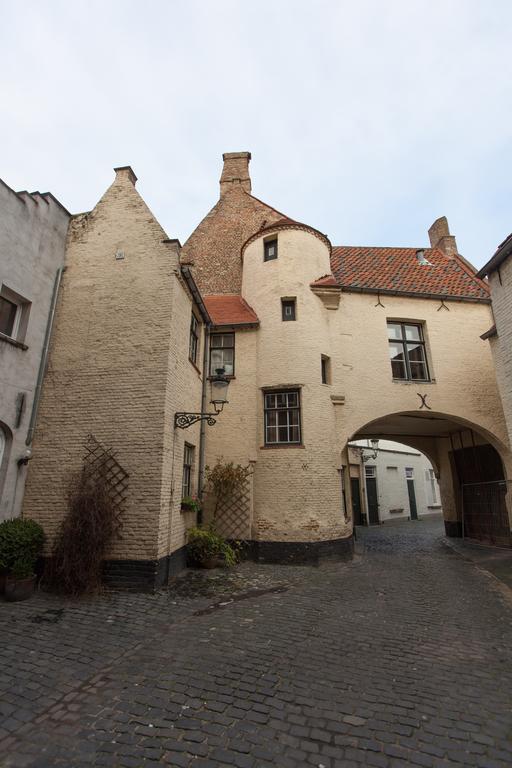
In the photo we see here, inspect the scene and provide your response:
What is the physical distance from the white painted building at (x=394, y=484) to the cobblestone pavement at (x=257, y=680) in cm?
1601

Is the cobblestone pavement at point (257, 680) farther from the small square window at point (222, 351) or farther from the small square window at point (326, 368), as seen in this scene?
the small square window at point (222, 351)

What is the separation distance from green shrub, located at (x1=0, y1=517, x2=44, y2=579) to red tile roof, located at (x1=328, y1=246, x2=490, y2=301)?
10.3 metres

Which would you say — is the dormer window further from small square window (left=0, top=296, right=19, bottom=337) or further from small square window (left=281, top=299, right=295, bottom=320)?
small square window (left=0, top=296, right=19, bottom=337)

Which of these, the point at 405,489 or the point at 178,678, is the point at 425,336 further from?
the point at 405,489

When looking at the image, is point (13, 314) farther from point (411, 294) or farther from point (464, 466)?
point (464, 466)

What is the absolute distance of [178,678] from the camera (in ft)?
13.2

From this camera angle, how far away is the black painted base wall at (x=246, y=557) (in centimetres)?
722

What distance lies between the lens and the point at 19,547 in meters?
6.70

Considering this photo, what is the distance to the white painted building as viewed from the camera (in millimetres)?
22719

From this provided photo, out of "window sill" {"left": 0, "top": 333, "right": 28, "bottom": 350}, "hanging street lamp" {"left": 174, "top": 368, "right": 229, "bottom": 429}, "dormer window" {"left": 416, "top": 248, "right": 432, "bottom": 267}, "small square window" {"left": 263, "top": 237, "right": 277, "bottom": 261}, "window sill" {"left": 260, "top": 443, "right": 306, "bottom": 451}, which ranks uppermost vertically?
"dormer window" {"left": 416, "top": 248, "right": 432, "bottom": 267}

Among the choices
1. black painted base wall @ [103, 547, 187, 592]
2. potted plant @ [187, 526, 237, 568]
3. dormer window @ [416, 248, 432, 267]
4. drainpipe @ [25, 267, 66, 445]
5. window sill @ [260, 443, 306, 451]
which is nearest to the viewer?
black painted base wall @ [103, 547, 187, 592]

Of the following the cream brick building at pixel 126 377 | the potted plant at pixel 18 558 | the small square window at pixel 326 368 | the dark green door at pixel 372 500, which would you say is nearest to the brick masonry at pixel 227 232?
the small square window at pixel 326 368

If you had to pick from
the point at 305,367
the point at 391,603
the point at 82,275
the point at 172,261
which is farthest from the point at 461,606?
the point at 82,275

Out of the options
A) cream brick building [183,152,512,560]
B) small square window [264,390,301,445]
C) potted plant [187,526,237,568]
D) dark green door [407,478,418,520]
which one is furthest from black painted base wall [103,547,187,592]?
dark green door [407,478,418,520]
